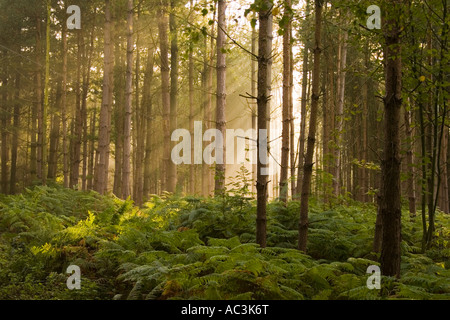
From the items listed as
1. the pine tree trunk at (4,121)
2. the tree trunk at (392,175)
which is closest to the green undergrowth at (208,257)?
the tree trunk at (392,175)

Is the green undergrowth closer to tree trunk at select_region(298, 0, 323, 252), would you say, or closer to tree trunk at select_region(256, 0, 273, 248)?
tree trunk at select_region(256, 0, 273, 248)

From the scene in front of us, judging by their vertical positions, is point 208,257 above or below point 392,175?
below

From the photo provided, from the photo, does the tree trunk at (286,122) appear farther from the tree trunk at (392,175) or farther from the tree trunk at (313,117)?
the tree trunk at (392,175)

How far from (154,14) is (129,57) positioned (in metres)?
4.04

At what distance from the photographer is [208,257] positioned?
18.8 ft

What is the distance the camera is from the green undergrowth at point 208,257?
497 cm

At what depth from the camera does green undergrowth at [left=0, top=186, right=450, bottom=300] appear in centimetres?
497

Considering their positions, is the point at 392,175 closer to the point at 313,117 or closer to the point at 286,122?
the point at 313,117

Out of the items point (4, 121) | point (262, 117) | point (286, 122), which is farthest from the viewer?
point (4, 121)

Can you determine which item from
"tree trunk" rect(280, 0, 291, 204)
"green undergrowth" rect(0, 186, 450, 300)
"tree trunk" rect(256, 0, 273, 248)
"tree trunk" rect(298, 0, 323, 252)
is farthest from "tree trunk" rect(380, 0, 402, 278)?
"tree trunk" rect(280, 0, 291, 204)

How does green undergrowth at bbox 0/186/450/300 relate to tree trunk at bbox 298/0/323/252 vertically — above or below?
below

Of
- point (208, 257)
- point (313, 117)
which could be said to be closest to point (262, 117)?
point (313, 117)

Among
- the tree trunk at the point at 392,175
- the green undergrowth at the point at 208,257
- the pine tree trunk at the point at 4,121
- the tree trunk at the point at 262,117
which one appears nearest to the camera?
the green undergrowth at the point at 208,257

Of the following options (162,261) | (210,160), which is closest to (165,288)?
(162,261)
